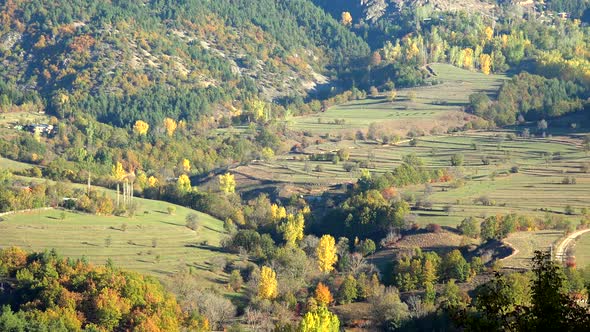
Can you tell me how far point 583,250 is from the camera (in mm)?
63844

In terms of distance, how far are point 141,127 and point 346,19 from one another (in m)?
70.3

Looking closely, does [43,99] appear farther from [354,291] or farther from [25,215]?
[354,291]

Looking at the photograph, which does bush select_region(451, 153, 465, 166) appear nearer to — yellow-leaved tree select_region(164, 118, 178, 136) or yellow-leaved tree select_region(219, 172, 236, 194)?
yellow-leaved tree select_region(219, 172, 236, 194)

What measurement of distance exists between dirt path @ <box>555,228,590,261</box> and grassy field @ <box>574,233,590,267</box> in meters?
0.42

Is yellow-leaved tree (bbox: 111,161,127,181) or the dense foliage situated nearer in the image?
the dense foliage

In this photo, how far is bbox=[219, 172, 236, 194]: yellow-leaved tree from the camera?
3838 inches

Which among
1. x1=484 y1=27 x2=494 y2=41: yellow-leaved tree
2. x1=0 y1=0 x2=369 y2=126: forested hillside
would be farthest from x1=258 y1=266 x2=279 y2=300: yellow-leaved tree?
x1=484 y1=27 x2=494 y2=41: yellow-leaved tree

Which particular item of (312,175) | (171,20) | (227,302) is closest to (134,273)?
(227,302)

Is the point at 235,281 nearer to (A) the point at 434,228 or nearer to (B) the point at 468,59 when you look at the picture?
(A) the point at 434,228

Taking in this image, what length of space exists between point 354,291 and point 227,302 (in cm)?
710

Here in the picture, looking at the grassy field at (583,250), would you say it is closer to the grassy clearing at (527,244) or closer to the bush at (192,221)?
the grassy clearing at (527,244)

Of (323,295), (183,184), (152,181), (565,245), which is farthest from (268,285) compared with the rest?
(152,181)

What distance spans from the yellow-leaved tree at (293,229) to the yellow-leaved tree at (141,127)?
43161mm

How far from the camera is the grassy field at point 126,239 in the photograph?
68.9 metres
